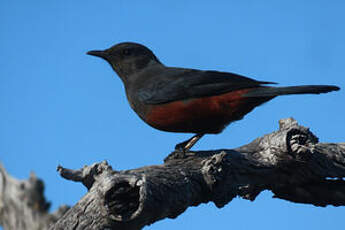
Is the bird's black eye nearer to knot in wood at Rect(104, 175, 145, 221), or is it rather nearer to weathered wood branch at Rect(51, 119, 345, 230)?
weathered wood branch at Rect(51, 119, 345, 230)

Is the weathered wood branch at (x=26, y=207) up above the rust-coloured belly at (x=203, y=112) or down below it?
below

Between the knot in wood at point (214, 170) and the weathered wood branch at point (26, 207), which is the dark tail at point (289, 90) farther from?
the weathered wood branch at point (26, 207)

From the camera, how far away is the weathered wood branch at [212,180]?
11.5 ft

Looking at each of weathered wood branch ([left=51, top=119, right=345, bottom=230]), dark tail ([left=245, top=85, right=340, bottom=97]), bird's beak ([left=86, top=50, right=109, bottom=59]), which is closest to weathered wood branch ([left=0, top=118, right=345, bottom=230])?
weathered wood branch ([left=51, top=119, right=345, bottom=230])

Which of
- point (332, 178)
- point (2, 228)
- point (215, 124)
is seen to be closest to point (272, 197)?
point (332, 178)

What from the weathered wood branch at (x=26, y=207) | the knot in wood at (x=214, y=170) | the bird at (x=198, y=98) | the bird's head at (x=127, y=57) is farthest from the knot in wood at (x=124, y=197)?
the bird's head at (x=127, y=57)

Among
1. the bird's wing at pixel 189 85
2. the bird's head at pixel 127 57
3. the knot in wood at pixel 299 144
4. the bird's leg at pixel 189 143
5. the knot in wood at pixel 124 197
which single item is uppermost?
the bird's head at pixel 127 57

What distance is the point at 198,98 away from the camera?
5.39 meters

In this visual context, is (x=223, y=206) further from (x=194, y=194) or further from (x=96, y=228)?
(x=96, y=228)

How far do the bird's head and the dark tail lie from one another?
196 centimetres

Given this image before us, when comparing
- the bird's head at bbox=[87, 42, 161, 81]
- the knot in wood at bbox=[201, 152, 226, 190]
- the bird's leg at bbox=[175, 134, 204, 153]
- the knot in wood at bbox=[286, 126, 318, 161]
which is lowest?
the knot in wood at bbox=[201, 152, 226, 190]

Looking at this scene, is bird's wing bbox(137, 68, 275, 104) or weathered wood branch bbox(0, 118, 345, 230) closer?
weathered wood branch bbox(0, 118, 345, 230)

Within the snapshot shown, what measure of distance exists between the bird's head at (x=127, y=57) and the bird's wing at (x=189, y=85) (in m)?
0.71

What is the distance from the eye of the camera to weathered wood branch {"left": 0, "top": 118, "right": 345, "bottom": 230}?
3.49 metres
